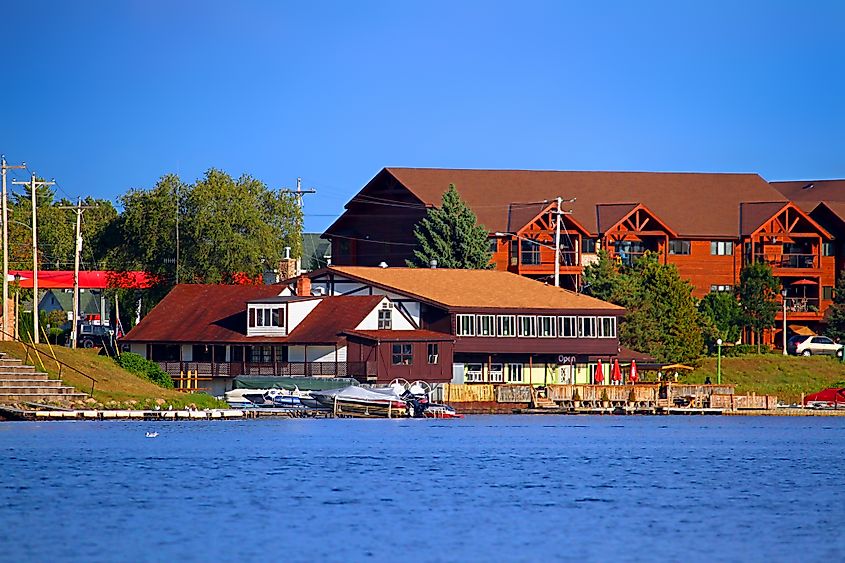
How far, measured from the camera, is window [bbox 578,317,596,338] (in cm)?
9825

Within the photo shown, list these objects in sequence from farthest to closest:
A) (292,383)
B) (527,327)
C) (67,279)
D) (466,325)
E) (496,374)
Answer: (67,279)
(496,374)
(527,327)
(466,325)
(292,383)

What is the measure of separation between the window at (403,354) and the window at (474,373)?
6.26 m

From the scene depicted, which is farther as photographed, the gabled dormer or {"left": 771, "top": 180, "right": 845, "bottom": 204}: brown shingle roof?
{"left": 771, "top": 180, "right": 845, "bottom": 204}: brown shingle roof

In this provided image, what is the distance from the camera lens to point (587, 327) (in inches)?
3880

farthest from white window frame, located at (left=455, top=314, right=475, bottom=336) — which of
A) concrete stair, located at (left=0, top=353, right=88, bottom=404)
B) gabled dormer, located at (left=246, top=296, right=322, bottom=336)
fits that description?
concrete stair, located at (left=0, top=353, right=88, bottom=404)

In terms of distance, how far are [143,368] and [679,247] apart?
167 feet

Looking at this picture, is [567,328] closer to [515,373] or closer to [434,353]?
[515,373]

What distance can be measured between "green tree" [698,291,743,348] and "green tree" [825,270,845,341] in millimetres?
6137

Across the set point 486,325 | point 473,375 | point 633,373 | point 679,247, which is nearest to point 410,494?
point 486,325

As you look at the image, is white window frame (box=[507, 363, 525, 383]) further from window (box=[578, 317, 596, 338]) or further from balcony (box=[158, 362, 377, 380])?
balcony (box=[158, 362, 377, 380])

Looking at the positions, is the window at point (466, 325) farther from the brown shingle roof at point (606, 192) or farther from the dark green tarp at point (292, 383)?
the brown shingle roof at point (606, 192)

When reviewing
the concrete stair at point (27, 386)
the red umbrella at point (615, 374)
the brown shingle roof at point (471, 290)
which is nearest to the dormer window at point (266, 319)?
the brown shingle roof at point (471, 290)

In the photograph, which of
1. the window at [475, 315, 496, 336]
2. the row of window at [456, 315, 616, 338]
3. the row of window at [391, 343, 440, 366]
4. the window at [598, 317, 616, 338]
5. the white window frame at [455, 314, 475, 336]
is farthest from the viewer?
the window at [598, 317, 616, 338]

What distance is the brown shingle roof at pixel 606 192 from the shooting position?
124 meters
